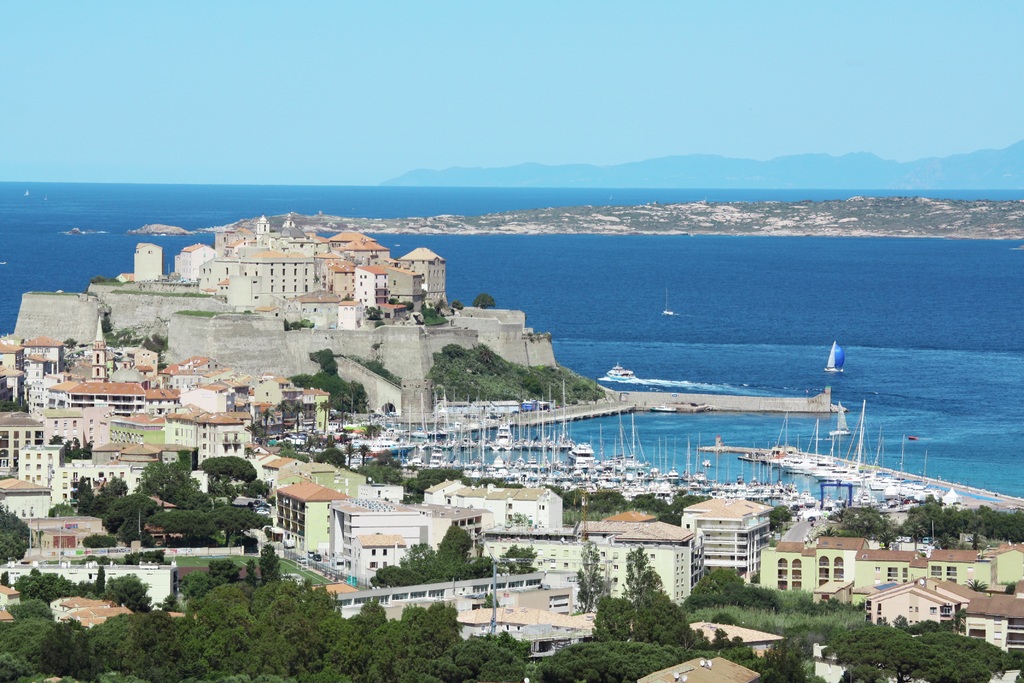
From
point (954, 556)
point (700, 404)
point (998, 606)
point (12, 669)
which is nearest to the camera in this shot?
point (12, 669)

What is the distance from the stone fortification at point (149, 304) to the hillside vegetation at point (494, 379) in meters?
5.56

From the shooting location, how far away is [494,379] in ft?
176

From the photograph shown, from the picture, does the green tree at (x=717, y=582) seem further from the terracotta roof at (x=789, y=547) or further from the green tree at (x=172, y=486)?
the green tree at (x=172, y=486)

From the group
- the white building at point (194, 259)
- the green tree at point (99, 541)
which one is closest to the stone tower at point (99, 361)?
the white building at point (194, 259)

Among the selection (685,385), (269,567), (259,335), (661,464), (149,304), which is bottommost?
(685,385)

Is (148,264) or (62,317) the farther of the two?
(148,264)

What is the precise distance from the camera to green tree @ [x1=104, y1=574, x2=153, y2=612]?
28.8 metres

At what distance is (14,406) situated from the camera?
44.8 meters

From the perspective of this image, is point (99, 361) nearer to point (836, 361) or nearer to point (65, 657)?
point (65, 657)

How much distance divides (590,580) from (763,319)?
50353 mm

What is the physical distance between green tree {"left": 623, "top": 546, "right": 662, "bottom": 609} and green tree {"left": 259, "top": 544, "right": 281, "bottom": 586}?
4918 millimetres

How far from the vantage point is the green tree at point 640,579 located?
2947cm

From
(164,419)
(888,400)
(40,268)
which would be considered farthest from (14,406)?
(40,268)

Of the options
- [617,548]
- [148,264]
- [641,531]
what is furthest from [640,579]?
[148,264]
